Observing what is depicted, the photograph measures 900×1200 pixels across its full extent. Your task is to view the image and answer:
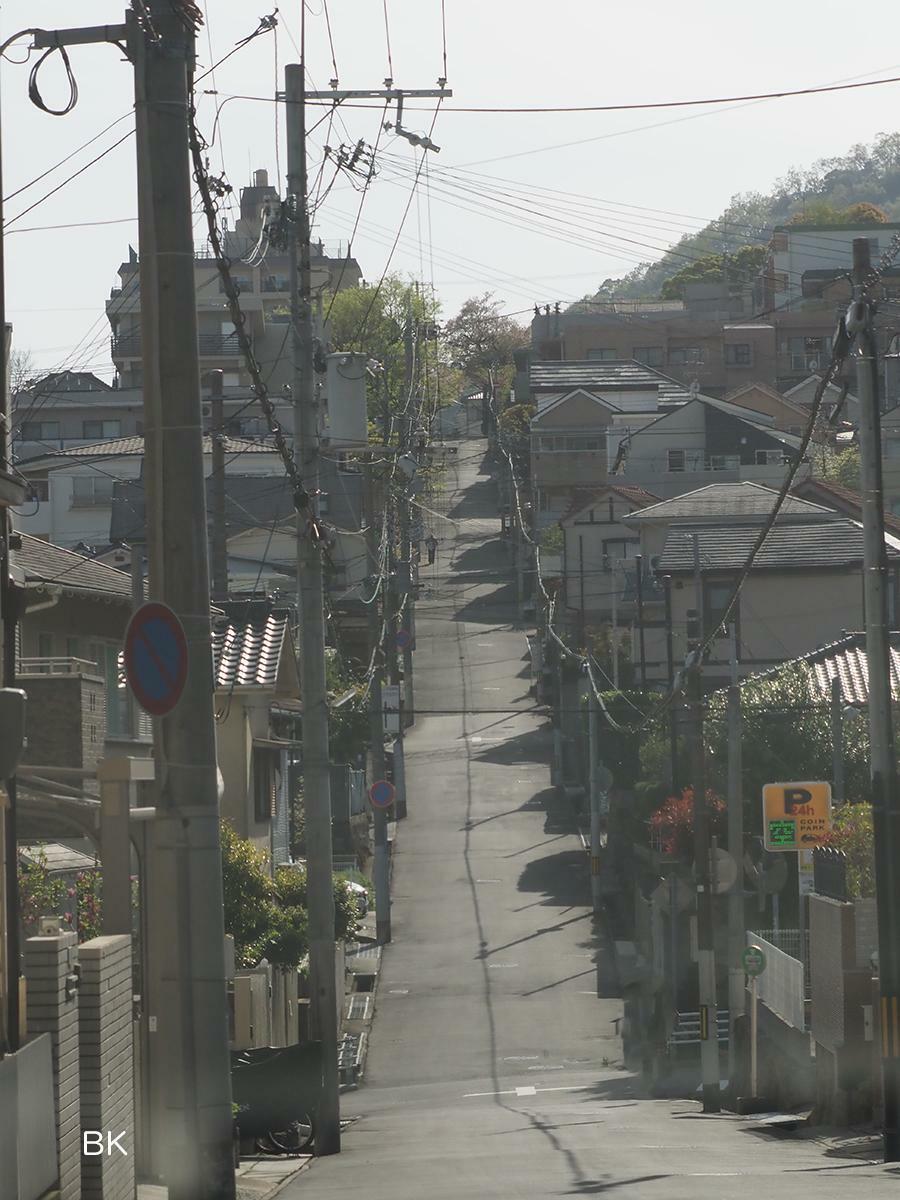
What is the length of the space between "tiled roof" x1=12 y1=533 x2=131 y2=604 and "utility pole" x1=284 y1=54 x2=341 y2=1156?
327 centimetres

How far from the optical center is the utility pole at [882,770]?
1498cm

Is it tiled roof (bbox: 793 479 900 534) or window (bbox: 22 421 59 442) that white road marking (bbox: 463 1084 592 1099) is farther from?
window (bbox: 22 421 59 442)

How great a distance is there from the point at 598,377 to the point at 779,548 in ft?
117

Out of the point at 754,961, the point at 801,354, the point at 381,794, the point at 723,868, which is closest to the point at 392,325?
the point at 801,354

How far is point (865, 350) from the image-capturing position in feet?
52.6

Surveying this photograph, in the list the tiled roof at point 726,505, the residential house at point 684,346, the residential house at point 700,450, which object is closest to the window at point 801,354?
the residential house at point 684,346

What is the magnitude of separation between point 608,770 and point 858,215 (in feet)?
279

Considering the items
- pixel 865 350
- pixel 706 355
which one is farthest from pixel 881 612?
pixel 706 355

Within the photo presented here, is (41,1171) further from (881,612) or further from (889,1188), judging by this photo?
(881,612)

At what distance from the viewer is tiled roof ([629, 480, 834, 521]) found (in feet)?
181

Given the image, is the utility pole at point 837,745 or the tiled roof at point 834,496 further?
the tiled roof at point 834,496

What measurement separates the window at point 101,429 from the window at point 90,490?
47.2 feet

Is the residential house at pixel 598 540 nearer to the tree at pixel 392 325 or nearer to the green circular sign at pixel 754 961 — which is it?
the tree at pixel 392 325

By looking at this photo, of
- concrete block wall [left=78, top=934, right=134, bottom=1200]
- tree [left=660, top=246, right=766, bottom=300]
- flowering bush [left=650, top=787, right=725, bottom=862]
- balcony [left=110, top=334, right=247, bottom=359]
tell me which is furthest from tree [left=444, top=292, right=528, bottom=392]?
concrete block wall [left=78, top=934, right=134, bottom=1200]
